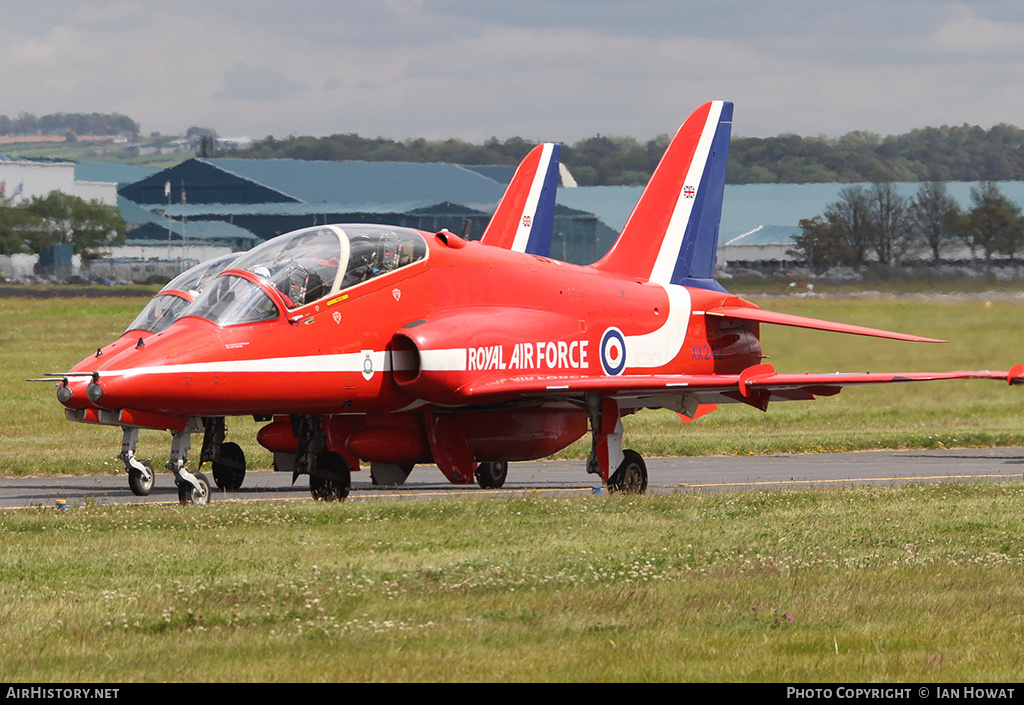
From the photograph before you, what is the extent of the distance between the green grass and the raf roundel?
13.4ft

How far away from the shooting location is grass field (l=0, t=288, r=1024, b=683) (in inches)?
311

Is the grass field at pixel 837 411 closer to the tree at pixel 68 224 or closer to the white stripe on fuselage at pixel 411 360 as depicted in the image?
the white stripe on fuselage at pixel 411 360

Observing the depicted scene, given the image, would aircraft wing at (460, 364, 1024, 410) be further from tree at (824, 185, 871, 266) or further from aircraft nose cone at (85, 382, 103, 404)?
tree at (824, 185, 871, 266)

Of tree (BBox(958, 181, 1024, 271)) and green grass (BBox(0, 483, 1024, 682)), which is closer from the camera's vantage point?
green grass (BBox(0, 483, 1024, 682))

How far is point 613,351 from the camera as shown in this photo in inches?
746

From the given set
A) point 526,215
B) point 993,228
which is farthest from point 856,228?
point 526,215

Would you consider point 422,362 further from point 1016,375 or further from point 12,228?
point 12,228

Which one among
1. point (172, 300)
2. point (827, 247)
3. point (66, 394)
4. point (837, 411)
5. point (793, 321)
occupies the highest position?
point (827, 247)

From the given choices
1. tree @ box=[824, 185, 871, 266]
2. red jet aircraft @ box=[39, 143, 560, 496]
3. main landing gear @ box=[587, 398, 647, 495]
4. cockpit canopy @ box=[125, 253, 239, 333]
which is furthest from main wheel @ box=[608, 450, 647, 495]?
tree @ box=[824, 185, 871, 266]

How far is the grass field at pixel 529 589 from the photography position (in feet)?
25.9

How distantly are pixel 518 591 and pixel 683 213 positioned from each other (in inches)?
518

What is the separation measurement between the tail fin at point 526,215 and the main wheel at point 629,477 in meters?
10.2

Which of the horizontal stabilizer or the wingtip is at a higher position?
the horizontal stabilizer

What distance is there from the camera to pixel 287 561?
11273 millimetres
